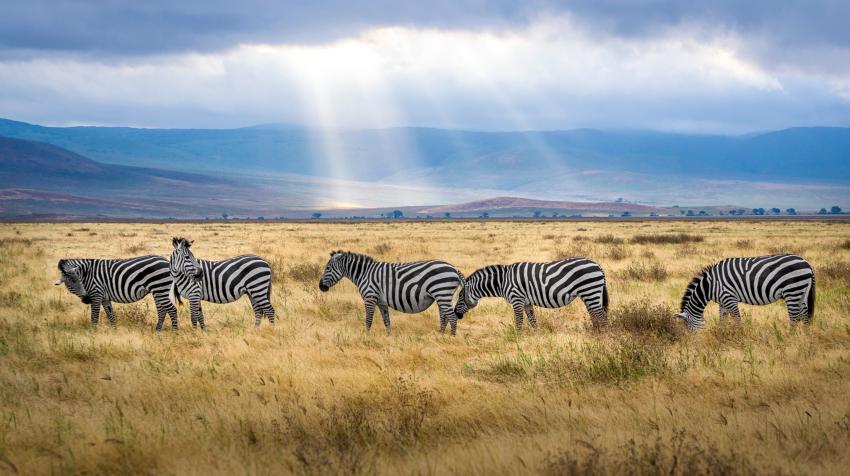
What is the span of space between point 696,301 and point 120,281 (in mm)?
11246

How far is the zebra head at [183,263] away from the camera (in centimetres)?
1363

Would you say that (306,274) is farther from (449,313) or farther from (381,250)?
(381,250)

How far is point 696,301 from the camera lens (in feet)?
44.2

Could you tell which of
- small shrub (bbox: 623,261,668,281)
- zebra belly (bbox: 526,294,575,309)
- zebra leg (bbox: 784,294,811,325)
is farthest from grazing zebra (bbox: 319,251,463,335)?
small shrub (bbox: 623,261,668,281)

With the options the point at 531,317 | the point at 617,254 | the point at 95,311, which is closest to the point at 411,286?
the point at 531,317

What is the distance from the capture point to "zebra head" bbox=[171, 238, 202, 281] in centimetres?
1363

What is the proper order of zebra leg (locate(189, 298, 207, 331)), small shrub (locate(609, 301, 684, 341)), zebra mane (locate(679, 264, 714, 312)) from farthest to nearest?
zebra leg (locate(189, 298, 207, 331))
zebra mane (locate(679, 264, 714, 312))
small shrub (locate(609, 301, 684, 341))

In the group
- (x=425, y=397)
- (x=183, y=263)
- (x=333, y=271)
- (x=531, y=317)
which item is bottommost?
(x=425, y=397)

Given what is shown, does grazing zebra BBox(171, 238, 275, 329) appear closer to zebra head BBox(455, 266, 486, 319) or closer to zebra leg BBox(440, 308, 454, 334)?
zebra leg BBox(440, 308, 454, 334)


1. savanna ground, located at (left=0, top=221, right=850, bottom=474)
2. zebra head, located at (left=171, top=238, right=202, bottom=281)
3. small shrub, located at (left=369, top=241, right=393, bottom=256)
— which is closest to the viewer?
savanna ground, located at (left=0, top=221, right=850, bottom=474)

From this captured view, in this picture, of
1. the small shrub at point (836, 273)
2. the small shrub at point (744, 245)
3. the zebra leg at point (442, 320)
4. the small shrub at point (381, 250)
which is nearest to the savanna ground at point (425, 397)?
the zebra leg at point (442, 320)

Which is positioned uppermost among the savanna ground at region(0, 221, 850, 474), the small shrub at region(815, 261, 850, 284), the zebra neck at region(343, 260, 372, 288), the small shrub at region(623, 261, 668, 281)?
the zebra neck at region(343, 260, 372, 288)

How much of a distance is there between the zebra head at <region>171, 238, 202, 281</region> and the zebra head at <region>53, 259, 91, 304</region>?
6.60 feet

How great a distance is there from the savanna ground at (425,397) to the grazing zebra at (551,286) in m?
0.50
